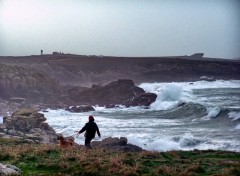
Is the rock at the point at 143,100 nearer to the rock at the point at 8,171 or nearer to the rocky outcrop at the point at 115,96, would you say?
the rocky outcrop at the point at 115,96

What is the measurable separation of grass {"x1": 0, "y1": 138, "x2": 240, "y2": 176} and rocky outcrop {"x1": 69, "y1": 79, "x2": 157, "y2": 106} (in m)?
41.2

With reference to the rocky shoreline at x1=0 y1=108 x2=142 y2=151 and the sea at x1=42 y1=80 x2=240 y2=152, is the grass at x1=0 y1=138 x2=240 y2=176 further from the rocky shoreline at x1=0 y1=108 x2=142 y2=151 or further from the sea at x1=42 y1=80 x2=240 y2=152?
the sea at x1=42 y1=80 x2=240 y2=152

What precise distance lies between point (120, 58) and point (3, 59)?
30.4 m

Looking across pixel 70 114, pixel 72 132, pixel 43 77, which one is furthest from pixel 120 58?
pixel 72 132

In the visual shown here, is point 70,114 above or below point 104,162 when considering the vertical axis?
below

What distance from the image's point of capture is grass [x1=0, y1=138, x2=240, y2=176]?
11.1 m

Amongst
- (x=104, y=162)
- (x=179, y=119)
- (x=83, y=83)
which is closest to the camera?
(x=104, y=162)

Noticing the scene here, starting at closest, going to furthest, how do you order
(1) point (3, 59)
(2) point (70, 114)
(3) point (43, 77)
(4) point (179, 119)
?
(4) point (179, 119)
(2) point (70, 114)
(3) point (43, 77)
(1) point (3, 59)

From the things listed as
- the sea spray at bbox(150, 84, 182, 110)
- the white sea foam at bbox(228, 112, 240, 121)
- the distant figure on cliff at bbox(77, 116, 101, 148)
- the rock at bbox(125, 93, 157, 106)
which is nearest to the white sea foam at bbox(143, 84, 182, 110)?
the sea spray at bbox(150, 84, 182, 110)

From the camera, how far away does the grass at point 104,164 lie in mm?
11055

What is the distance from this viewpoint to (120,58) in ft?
379

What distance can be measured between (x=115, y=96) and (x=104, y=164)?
48211 mm

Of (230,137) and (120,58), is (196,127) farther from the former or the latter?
(120,58)

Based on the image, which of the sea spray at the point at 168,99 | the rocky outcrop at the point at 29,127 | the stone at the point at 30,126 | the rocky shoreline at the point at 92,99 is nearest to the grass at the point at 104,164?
the rocky outcrop at the point at 29,127
